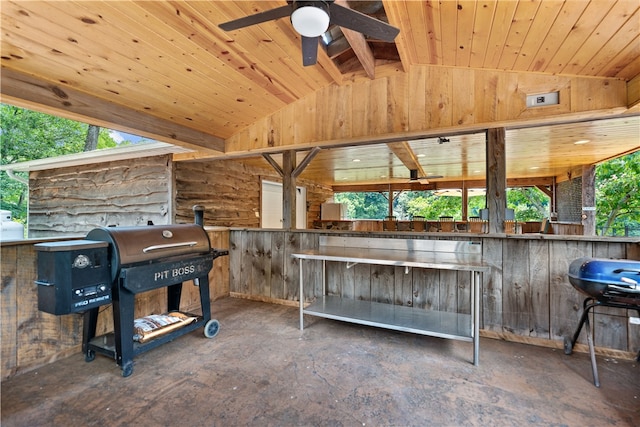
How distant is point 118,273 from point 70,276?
26 centimetres

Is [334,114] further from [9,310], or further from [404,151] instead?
[9,310]

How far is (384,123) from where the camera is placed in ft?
10.7

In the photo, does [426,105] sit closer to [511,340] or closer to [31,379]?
[511,340]

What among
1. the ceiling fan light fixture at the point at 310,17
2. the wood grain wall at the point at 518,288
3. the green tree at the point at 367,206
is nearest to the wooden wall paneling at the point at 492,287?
the wood grain wall at the point at 518,288

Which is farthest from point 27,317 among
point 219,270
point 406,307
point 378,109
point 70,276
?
point 378,109

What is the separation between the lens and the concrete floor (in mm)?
1701

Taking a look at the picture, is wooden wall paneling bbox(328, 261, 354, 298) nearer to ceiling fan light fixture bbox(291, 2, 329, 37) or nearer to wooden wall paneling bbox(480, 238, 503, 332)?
wooden wall paneling bbox(480, 238, 503, 332)

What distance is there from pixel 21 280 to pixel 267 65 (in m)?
2.73

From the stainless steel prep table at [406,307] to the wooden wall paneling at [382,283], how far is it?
0.42 feet

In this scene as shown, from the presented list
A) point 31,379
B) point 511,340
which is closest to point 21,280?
point 31,379

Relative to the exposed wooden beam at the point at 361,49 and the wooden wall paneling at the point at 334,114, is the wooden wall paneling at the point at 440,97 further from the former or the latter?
the wooden wall paneling at the point at 334,114

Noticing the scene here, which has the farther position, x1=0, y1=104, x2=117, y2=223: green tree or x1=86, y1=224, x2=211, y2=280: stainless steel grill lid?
x1=0, y1=104, x2=117, y2=223: green tree

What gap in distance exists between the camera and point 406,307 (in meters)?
3.10

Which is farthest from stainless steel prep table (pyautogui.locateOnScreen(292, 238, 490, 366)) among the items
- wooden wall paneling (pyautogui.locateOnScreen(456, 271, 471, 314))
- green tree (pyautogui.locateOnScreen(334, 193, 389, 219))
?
green tree (pyautogui.locateOnScreen(334, 193, 389, 219))
